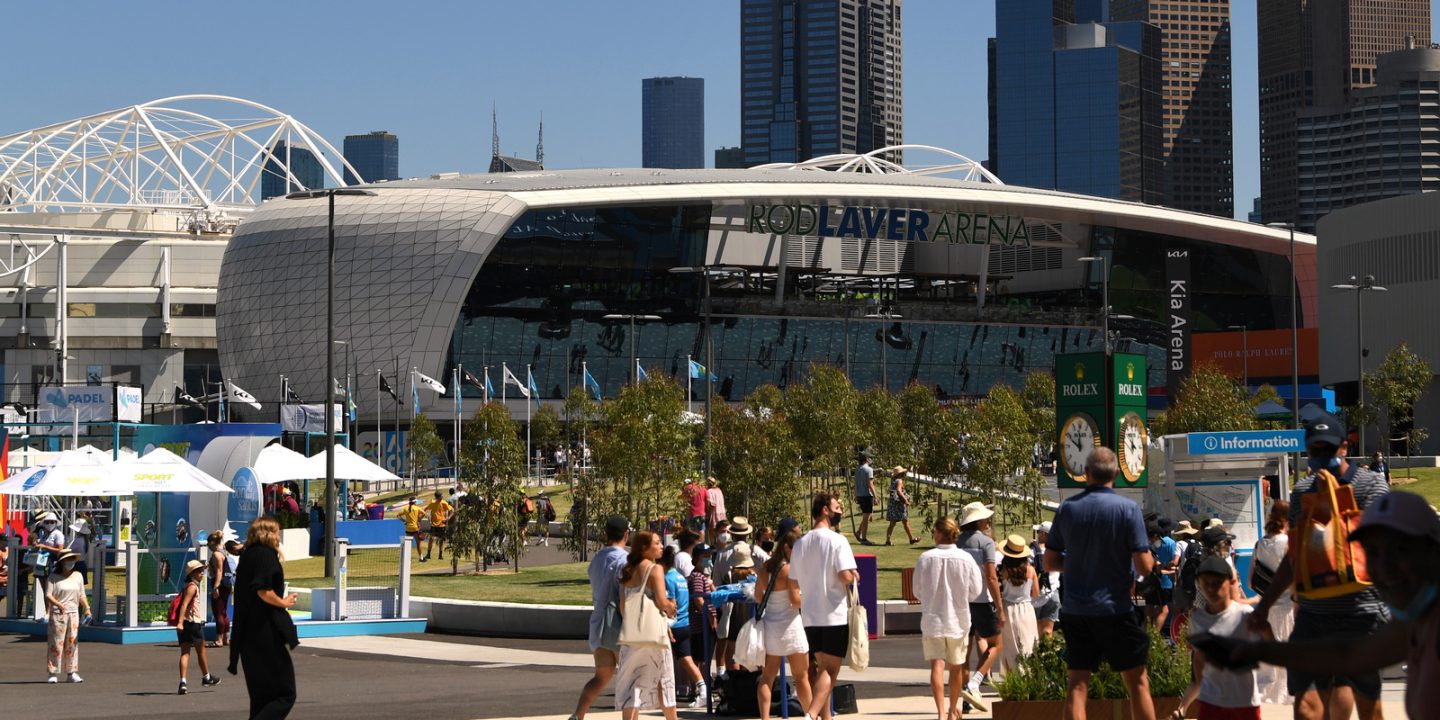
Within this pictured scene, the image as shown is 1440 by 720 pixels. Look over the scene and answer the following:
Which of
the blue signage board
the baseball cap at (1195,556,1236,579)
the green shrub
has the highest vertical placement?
the blue signage board

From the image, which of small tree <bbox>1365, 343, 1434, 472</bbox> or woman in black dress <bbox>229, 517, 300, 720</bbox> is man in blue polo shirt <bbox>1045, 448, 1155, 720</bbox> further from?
small tree <bbox>1365, 343, 1434, 472</bbox>

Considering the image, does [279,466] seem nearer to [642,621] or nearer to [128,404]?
[128,404]

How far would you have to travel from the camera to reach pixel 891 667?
1870cm

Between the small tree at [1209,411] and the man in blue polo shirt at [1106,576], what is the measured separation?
34847 millimetres

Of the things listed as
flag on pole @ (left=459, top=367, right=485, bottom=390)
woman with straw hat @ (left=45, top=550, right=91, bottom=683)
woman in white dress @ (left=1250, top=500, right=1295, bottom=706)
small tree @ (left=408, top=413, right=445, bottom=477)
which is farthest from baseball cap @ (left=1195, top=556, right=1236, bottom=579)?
flag on pole @ (left=459, top=367, right=485, bottom=390)

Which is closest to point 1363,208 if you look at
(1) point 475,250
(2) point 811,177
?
(2) point 811,177

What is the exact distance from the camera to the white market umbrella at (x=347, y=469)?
3959cm

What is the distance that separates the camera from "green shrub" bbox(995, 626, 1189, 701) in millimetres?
11438

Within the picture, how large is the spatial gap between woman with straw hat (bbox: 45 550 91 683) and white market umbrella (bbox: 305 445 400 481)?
19.7 metres

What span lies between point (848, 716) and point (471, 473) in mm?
20800

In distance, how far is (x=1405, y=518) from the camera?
4.60 meters

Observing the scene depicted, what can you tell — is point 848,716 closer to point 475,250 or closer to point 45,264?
point 475,250

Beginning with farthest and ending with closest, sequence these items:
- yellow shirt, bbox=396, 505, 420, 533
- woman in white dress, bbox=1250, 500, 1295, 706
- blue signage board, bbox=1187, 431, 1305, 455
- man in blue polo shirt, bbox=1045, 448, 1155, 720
→ yellow shirt, bbox=396, 505, 420, 533
blue signage board, bbox=1187, 431, 1305, 455
woman in white dress, bbox=1250, 500, 1295, 706
man in blue polo shirt, bbox=1045, 448, 1155, 720

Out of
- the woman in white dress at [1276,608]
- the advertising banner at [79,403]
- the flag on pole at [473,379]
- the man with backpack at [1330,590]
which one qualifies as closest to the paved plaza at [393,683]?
the woman in white dress at [1276,608]
